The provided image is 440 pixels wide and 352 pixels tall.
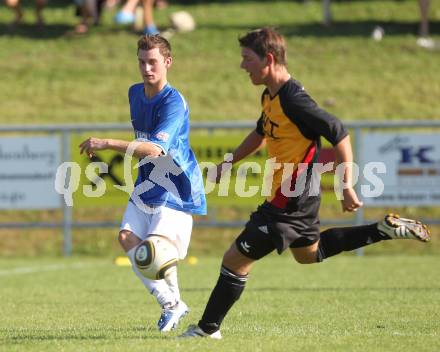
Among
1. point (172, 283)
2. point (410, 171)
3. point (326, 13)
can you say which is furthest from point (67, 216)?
point (326, 13)

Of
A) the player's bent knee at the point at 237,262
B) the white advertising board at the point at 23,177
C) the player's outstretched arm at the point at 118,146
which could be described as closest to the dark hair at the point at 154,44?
the player's outstretched arm at the point at 118,146

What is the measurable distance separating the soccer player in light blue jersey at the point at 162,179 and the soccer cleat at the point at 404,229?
4.12ft

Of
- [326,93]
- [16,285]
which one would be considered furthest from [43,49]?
[16,285]

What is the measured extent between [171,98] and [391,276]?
215 inches

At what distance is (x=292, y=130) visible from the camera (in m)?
6.12

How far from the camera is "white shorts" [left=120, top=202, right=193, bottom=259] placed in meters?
6.71

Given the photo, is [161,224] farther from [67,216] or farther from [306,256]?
[67,216]

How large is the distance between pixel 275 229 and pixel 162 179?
105 cm

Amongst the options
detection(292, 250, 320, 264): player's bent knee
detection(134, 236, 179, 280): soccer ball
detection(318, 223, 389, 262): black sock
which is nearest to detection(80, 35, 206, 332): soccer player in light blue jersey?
detection(134, 236, 179, 280): soccer ball

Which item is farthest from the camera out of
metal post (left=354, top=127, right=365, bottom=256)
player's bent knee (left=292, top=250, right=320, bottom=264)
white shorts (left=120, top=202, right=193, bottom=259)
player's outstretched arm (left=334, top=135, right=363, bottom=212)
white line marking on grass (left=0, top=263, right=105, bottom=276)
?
metal post (left=354, top=127, right=365, bottom=256)

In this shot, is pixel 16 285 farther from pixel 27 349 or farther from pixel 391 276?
pixel 27 349

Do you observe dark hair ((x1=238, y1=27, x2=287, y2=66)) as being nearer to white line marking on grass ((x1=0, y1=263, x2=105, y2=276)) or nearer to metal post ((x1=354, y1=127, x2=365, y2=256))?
white line marking on grass ((x1=0, y1=263, x2=105, y2=276))

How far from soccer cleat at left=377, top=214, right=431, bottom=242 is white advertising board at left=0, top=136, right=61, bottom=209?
8.95 metres

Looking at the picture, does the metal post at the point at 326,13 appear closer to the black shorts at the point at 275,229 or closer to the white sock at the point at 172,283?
the white sock at the point at 172,283
